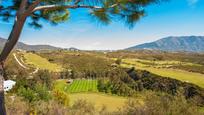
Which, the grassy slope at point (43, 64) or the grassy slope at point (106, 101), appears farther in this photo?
the grassy slope at point (43, 64)

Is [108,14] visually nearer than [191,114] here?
Yes

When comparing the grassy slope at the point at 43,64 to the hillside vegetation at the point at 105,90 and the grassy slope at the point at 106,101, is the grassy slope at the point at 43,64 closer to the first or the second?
the hillside vegetation at the point at 105,90

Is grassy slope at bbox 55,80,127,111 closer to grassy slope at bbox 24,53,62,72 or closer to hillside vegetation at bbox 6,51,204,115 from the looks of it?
hillside vegetation at bbox 6,51,204,115

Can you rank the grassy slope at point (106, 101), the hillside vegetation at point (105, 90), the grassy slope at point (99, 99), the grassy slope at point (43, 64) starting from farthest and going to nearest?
1. the grassy slope at point (43, 64)
2. the grassy slope at point (106, 101)
3. the grassy slope at point (99, 99)
4. the hillside vegetation at point (105, 90)

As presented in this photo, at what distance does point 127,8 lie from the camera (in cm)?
445

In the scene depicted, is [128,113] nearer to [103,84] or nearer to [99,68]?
[103,84]

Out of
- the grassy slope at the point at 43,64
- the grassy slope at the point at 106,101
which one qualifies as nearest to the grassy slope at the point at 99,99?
the grassy slope at the point at 106,101

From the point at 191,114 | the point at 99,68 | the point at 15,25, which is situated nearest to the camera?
the point at 15,25

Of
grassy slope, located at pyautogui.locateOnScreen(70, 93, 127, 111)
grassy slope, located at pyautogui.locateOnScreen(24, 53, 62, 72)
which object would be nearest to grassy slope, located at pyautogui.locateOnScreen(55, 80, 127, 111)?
grassy slope, located at pyautogui.locateOnScreen(70, 93, 127, 111)

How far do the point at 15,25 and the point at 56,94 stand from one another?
2395 cm

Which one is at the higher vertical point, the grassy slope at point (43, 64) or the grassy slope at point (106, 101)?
the grassy slope at point (43, 64)

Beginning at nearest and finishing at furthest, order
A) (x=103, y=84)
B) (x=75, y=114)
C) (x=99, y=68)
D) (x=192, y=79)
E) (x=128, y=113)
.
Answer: (x=128, y=113), (x=75, y=114), (x=192, y=79), (x=103, y=84), (x=99, y=68)

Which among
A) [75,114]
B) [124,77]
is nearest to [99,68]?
[124,77]

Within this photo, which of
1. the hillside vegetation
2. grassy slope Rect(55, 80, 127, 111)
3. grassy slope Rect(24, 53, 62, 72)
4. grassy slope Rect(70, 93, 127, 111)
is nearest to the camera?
the hillside vegetation
